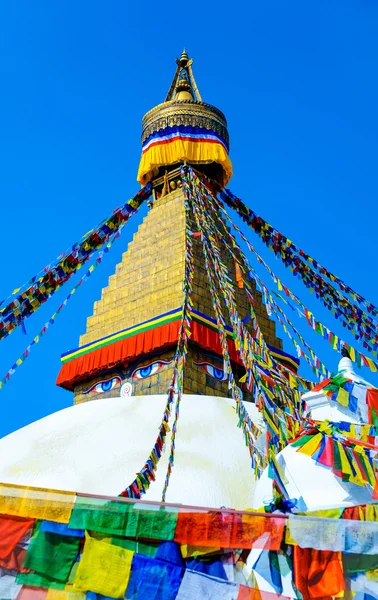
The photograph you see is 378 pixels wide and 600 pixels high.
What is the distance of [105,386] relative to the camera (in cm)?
1234

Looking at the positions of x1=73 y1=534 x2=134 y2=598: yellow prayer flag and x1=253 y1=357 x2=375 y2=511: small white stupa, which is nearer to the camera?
x1=73 y1=534 x2=134 y2=598: yellow prayer flag

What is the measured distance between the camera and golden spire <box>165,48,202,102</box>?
16250 millimetres

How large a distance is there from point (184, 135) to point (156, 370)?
16.1 feet

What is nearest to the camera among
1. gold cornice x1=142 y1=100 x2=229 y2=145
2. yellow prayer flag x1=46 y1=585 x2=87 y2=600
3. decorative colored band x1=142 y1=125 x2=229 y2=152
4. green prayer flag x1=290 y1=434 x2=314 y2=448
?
yellow prayer flag x1=46 y1=585 x2=87 y2=600

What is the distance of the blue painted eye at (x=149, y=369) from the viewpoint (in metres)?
11.5

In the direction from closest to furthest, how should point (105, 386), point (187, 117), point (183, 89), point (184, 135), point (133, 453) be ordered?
point (133, 453) → point (105, 386) → point (184, 135) → point (187, 117) → point (183, 89)

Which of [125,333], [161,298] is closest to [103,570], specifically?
[125,333]

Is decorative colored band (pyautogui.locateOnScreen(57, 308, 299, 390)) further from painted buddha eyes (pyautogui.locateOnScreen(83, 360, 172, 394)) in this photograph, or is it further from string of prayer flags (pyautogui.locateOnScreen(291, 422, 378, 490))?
string of prayer flags (pyautogui.locateOnScreen(291, 422, 378, 490))

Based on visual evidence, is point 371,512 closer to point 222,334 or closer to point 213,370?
point 222,334

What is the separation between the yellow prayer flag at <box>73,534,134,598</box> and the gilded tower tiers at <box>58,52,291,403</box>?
7.07m

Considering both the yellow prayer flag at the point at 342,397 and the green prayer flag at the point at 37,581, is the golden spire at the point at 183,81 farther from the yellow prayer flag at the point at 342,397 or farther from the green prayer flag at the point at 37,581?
the green prayer flag at the point at 37,581

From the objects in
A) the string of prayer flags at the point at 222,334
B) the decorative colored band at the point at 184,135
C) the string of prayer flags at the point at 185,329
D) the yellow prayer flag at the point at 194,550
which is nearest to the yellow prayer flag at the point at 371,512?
the yellow prayer flag at the point at 194,550

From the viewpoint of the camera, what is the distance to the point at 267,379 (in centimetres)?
800

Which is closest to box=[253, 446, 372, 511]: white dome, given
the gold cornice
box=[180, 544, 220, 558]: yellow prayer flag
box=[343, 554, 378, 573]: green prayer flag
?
box=[343, 554, 378, 573]: green prayer flag
